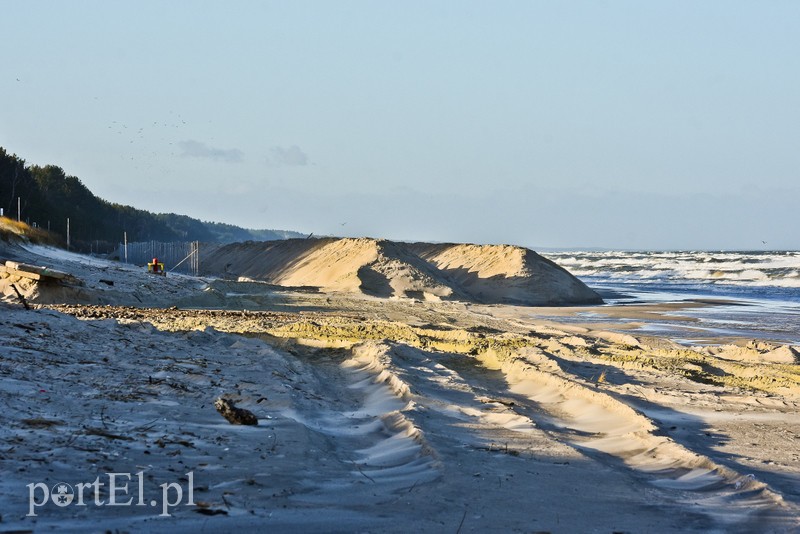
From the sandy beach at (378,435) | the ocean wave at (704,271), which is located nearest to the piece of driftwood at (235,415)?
the sandy beach at (378,435)

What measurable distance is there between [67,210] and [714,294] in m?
65.8

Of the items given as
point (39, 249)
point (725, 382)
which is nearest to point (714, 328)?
point (725, 382)

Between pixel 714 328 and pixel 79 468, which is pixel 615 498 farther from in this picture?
pixel 714 328

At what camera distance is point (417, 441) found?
278 inches

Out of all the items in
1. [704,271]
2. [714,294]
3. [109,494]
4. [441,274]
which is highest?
[704,271]

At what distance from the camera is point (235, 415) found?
698 centimetres

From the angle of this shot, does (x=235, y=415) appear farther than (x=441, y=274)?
No

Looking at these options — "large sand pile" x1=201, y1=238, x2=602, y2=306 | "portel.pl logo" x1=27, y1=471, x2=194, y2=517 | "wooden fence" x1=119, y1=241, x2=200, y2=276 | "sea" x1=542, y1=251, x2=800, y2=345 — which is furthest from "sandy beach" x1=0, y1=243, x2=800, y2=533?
"wooden fence" x1=119, y1=241, x2=200, y2=276

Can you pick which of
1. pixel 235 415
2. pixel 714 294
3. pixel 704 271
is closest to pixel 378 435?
pixel 235 415

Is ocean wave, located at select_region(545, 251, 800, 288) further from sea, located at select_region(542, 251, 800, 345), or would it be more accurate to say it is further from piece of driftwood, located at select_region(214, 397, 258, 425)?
piece of driftwood, located at select_region(214, 397, 258, 425)

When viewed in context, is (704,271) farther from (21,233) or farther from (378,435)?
(378,435)

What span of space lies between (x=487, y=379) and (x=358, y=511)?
7.30 m

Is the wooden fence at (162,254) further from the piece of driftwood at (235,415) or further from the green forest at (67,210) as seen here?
the piece of driftwood at (235,415)

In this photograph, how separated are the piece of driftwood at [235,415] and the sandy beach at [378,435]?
0.07m
